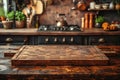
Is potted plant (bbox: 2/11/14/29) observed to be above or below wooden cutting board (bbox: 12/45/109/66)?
above

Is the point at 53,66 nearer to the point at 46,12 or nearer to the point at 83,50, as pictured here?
the point at 83,50

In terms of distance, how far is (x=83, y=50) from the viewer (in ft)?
7.11

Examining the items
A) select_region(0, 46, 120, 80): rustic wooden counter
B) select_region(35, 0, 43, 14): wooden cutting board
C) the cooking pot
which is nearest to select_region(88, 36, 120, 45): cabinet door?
the cooking pot

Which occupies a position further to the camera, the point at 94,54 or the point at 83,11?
the point at 83,11

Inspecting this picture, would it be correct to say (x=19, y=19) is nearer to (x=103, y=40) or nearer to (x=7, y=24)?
(x=7, y=24)

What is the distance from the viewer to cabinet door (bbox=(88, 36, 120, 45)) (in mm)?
3916

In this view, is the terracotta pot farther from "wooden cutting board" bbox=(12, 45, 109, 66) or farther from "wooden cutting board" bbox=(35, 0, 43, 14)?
"wooden cutting board" bbox=(12, 45, 109, 66)

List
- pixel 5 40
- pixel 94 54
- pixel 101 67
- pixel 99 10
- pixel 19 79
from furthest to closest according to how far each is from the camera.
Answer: pixel 99 10 < pixel 5 40 < pixel 94 54 < pixel 101 67 < pixel 19 79

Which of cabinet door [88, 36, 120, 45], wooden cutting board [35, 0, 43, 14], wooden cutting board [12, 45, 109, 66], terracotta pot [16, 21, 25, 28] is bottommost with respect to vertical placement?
cabinet door [88, 36, 120, 45]

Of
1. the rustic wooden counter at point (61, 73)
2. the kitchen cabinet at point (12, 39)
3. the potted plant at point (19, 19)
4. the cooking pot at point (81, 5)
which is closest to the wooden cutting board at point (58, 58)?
the rustic wooden counter at point (61, 73)

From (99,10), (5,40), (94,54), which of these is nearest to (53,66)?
(94,54)

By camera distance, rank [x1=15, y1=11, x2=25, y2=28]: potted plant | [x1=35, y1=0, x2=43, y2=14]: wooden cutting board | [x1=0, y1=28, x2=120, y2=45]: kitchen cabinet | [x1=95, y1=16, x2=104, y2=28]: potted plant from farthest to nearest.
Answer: [x1=35, y1=0, x2=43, y2=14]: wooden cutting board
[x1=95, y1=16, x2=104, y2=28]: potted plant
[x1=15, y1=11, x2=25, y2=28]: potted plant
[x1=0, y1=28, x2=120, y2=45]: kitchen cabinet

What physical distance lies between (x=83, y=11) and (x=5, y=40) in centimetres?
169

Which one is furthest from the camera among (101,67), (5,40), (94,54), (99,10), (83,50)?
(99,10)
